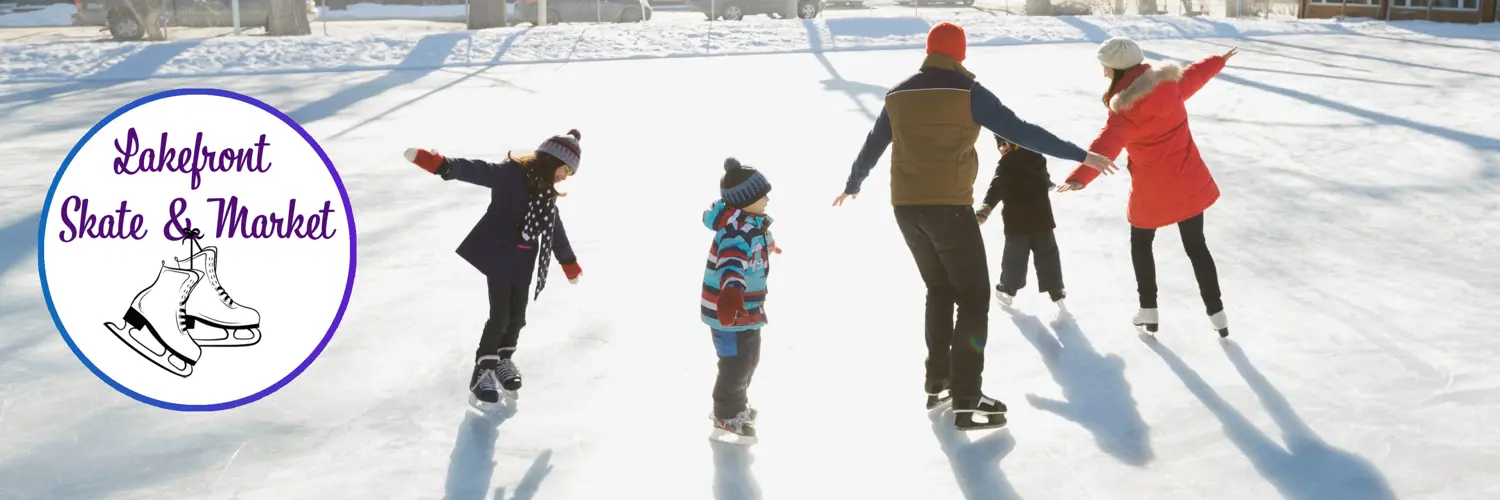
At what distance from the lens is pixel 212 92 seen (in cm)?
436

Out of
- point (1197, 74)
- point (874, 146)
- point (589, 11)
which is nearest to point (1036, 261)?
point (1197, 74)

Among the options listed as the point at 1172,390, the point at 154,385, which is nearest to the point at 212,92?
the point at 154,385

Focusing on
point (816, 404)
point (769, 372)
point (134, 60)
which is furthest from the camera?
point (134, 60)

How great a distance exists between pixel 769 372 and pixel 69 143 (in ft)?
29.0

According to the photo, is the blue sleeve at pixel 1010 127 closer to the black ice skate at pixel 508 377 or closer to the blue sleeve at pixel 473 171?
the blue sleeve at pixel 473 171

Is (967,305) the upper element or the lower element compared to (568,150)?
lower

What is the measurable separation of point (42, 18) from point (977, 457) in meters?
32.5

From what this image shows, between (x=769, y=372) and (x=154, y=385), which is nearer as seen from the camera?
(x=154, y=385)

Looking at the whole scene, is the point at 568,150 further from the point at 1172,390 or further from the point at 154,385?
the point at 1172,390

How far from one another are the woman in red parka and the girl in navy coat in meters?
1.94

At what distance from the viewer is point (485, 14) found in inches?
970

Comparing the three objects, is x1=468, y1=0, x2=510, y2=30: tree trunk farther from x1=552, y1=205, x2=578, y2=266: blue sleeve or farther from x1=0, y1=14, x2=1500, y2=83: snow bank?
x1=552, y1=205, x2=578, y2=266: blue sleeve

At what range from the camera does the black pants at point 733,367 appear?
4.36 metres

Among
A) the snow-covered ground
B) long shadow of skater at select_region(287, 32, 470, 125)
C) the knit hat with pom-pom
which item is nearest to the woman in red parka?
the snow-covered ground
